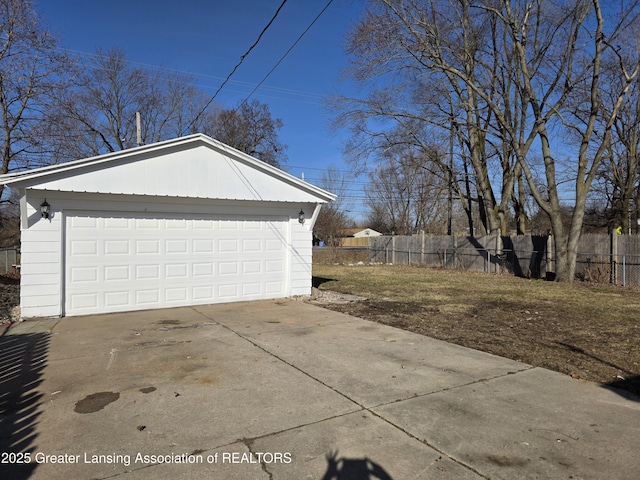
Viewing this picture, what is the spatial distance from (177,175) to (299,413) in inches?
269

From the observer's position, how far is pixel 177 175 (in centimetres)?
913

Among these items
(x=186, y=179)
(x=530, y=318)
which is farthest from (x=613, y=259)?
(x=186, y=179)

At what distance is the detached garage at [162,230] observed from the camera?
8086 millimetres

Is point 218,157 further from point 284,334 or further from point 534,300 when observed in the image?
point 534,300

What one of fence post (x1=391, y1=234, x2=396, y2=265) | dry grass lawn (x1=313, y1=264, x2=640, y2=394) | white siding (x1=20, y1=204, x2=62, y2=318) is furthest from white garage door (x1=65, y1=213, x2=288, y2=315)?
fence post (x1=391, y1=234, x2=396, y2=265)

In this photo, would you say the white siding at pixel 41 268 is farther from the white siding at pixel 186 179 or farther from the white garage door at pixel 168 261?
the white siding at pixel 186 179

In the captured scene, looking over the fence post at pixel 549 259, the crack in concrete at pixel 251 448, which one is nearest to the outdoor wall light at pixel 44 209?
the crack in concrete at pixel 251 448

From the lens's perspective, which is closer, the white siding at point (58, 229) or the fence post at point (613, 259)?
the white siding at point (58, 229)

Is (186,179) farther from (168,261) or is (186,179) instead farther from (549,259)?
(549,259)

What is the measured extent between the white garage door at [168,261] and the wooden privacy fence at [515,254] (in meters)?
11.9

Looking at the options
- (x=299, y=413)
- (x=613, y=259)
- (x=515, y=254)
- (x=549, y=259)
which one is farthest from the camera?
(x=515, y=254)

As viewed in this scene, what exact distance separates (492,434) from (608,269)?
47.3 ft

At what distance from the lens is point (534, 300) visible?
36.1 ft

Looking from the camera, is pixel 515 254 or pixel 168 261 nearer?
pixel 168 261
